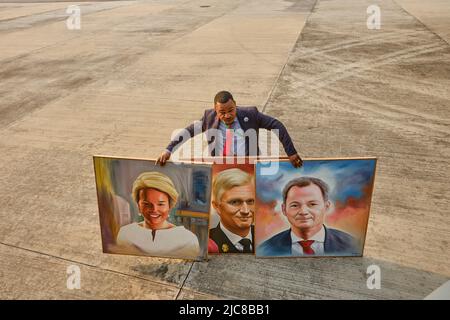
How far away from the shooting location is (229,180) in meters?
3.72

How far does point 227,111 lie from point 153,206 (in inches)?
50.2

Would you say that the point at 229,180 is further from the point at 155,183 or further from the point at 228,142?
the point at 155,183

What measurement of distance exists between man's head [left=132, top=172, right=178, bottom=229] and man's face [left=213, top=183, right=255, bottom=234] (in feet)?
1.67

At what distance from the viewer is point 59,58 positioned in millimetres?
12844

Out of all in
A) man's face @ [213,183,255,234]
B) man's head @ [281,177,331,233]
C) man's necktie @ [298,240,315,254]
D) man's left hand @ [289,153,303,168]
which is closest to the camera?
man's left hand @ [289,153,303,168]

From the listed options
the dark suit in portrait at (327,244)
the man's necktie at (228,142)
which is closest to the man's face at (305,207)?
the dark suit in portrait at (327,244)

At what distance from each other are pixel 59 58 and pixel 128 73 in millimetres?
3758

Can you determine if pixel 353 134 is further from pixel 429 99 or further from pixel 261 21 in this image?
pixel 261 21

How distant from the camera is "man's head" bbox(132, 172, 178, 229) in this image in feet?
12.0

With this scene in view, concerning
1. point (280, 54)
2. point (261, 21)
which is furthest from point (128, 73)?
point (261, 21)

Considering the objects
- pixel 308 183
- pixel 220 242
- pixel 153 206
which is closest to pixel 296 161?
pixel 308 183

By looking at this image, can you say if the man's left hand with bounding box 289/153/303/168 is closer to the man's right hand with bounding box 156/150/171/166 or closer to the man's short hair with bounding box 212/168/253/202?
the man's short hair with bounding box 212/168/253/202

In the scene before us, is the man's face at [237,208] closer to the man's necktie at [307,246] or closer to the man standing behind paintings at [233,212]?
the man standing behind paintings at [233,212]

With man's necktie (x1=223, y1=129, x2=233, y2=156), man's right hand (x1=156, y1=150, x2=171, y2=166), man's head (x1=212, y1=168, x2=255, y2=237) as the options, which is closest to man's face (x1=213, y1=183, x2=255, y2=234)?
man's head (x1=212, y1=168, x2=255, y2=237)
